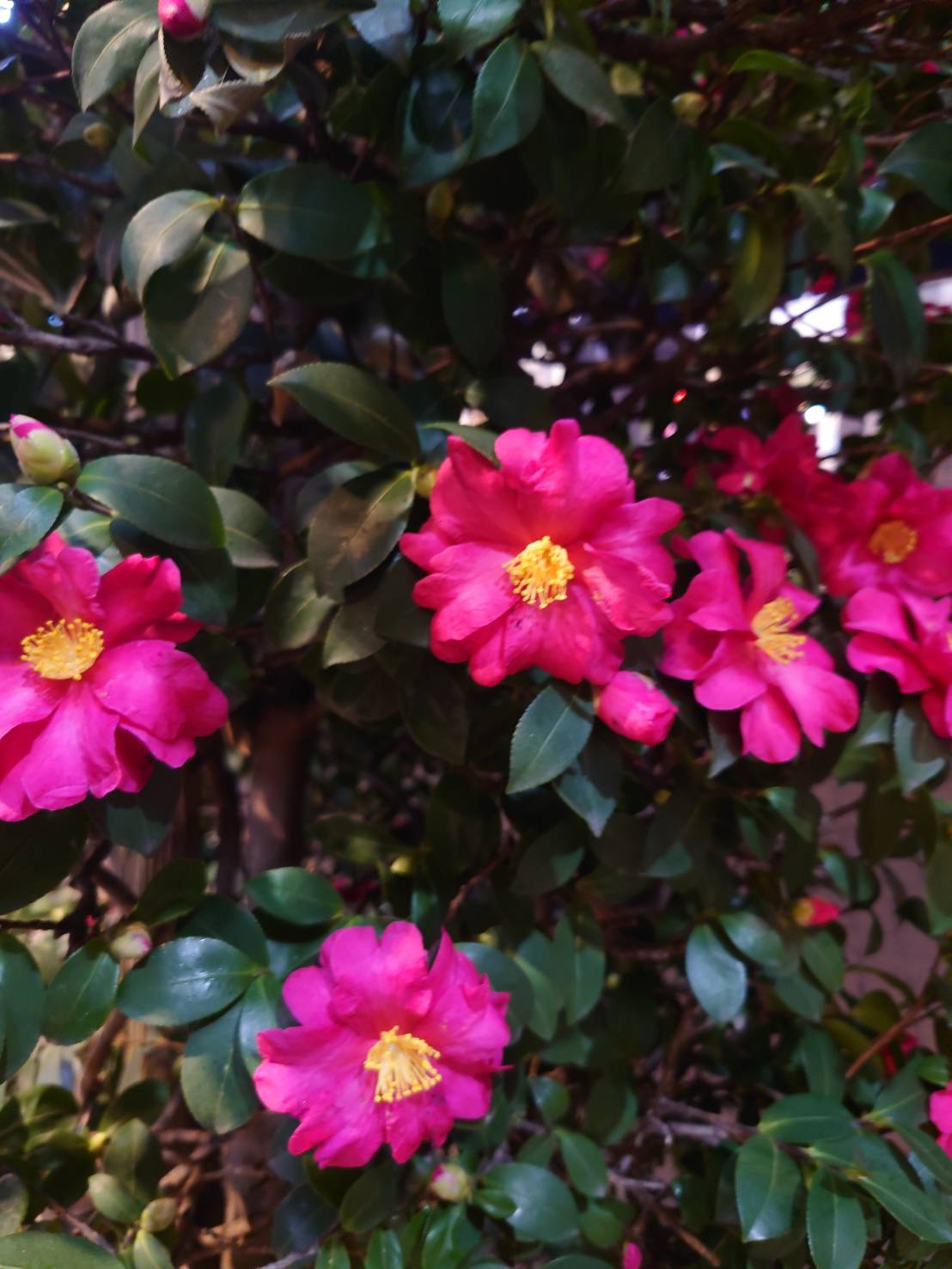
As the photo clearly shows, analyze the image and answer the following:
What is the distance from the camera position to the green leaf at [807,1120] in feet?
1.99

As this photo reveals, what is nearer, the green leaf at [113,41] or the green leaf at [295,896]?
the green leaf at [113,41]

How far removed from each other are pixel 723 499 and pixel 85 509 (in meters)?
0.48

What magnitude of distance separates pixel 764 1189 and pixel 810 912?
8.9 inches

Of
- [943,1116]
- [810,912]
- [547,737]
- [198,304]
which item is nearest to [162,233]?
[198,304]

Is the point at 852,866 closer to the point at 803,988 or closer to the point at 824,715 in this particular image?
the point at 803,988

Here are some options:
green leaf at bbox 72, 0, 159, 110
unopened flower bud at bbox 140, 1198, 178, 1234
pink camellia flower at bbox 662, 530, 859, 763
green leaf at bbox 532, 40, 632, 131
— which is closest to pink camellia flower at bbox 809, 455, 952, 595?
pink camellia flower at bbox 662, 530, 859, 763

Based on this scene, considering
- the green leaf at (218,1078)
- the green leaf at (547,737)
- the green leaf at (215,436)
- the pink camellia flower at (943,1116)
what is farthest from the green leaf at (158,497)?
the pink camellia flower at (943,1116)

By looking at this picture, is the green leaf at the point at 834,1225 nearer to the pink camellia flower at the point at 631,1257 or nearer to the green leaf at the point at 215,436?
the pink camellia flower at the point at 631,1257

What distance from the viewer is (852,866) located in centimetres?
79

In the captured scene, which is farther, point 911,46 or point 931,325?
point 931,325

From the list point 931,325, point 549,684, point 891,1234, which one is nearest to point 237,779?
point 549,684

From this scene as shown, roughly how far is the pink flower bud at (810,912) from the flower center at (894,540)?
31cm

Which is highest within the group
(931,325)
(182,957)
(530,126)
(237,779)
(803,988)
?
(530,126)

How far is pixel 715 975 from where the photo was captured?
2.15ft
